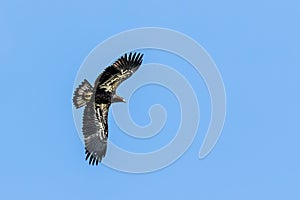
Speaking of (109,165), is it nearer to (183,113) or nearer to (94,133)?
(94,133)

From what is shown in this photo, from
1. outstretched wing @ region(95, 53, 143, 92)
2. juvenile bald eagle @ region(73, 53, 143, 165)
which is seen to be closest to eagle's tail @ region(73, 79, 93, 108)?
juvenile bald eagle @ region(73, 53, 143, 165)

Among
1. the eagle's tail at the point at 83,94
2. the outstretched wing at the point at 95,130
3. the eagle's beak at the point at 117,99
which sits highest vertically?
the eagle's tail at the point at 83,94

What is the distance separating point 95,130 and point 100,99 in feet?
0.48

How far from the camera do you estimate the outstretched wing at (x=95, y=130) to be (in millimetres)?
2879

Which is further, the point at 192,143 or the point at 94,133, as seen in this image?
the point at 192,143

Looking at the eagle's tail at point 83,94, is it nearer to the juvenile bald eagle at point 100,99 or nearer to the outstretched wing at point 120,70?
the juvenile bald eagle at point 100,99

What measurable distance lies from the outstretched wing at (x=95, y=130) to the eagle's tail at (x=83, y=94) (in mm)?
33

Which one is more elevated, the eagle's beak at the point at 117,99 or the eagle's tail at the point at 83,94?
the eagle's tail at the point at 83,94

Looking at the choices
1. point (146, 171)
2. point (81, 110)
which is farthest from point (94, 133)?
point (146, 171)

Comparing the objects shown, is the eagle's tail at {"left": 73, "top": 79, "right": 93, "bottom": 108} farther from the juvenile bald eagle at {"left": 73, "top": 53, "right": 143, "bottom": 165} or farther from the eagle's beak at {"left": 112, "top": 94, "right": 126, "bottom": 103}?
the eagle's beak at {"left": 112, "top": 94, "right": 126, "bottom": 103}

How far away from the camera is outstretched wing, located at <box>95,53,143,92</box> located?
9.39ft

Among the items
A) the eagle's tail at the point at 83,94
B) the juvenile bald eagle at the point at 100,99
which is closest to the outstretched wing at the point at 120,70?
the juvenile bald eagle at the point at 100,99

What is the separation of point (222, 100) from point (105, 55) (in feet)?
2.01

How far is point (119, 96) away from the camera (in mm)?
2953
